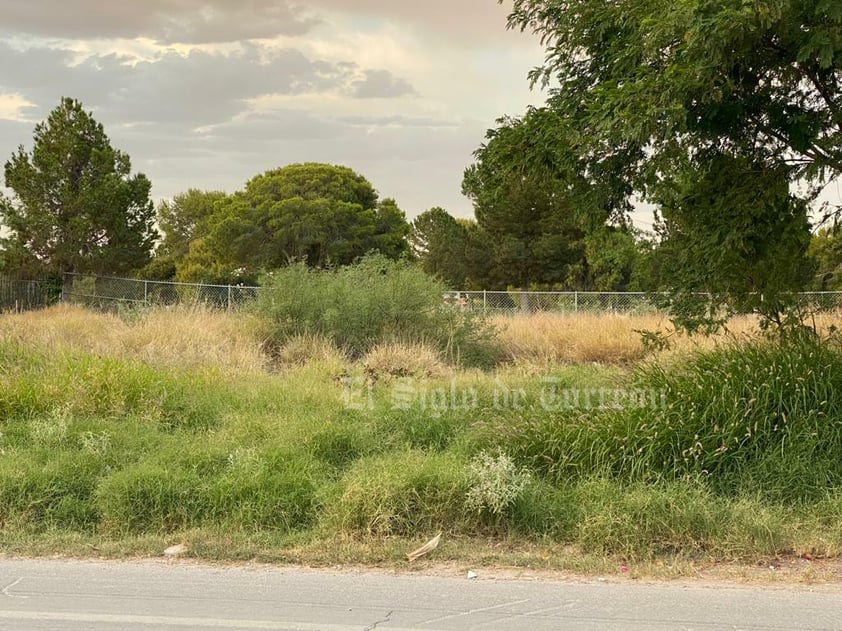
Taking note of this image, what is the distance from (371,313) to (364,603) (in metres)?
9.89

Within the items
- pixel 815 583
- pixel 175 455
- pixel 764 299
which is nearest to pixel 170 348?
pixel 175 455

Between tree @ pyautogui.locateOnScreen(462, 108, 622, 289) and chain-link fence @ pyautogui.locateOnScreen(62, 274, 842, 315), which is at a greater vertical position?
tree @ pyautogui.locateOnScreen(462, 108, 622, 289)

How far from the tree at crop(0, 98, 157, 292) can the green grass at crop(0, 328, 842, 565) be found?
21.7 m

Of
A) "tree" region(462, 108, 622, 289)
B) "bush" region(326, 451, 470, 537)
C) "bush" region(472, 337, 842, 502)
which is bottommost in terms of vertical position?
"bush" region(326, 451, 470, 537)

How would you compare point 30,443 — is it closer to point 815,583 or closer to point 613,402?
point 613,402

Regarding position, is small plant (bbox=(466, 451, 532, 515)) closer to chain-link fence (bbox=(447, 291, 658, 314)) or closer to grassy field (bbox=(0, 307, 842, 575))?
grassy field (bbox=(0, 307, 842, 575))

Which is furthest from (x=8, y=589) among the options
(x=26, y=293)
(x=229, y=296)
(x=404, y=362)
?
(x=26, y=293)

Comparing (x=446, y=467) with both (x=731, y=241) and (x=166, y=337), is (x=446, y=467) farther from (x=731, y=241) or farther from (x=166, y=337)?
(x=166, y=337)

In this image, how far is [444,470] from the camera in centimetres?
590

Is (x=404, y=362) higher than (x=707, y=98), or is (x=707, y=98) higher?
(x=707, y=98)

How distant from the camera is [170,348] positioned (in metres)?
12.1

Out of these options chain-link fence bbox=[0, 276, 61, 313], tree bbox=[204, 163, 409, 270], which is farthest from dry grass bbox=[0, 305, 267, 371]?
tree bbox=[204, 163, 409, 270]

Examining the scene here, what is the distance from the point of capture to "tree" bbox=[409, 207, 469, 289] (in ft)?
130

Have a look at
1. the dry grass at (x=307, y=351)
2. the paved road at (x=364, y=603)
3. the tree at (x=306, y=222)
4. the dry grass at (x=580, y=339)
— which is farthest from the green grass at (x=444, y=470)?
the tree at (x=306, y=222)
